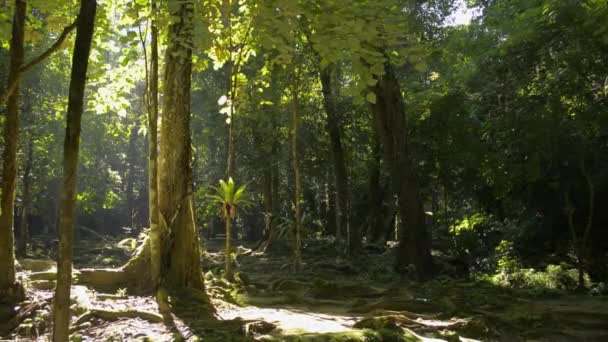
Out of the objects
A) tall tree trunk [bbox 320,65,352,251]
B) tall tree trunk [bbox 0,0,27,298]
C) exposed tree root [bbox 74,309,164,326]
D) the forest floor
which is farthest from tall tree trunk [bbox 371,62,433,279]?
tall tree trunk [bbox 0,0,27,298]

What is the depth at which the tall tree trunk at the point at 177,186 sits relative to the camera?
8094 millimetres

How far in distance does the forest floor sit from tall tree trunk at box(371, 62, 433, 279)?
0.68m

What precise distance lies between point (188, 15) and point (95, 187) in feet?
94.5

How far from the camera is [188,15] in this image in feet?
15.6

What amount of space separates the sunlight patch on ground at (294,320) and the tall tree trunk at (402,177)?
4.95 metres

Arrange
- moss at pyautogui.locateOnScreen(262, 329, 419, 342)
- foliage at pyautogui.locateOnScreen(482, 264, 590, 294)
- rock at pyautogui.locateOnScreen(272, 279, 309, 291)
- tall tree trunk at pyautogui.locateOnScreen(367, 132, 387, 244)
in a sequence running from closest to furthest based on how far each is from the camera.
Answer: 1. moss at pyautogui.locateOnScreen(262, 329, 419, 342)
2. rock at pyautogui.locateOnScreen(272, 279, 309, 291)
3. foliage at pyautogui.locateOnScreen(482, 264, 590, 294)
4. tall tree trunk at pyautogui.locateOnScreen(367, 132, 387, 244)

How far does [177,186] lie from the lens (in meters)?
8.21

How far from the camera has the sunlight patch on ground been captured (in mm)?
6234

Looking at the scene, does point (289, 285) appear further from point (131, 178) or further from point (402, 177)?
point (131, 178)

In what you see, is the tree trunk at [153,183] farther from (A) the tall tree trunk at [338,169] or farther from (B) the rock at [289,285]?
(A) the tall tree trunk at [338,169]

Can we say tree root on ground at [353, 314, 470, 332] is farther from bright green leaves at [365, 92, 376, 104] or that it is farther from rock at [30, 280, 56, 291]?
rock at [30, 280, 56, 291]

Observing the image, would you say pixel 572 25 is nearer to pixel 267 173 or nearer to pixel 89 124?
pixel 267 173

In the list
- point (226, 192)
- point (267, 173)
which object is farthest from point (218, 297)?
point (267, 173)

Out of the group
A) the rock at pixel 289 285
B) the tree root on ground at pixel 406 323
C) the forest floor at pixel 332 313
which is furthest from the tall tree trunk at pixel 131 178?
the tree root on ground at pixel 406 323
